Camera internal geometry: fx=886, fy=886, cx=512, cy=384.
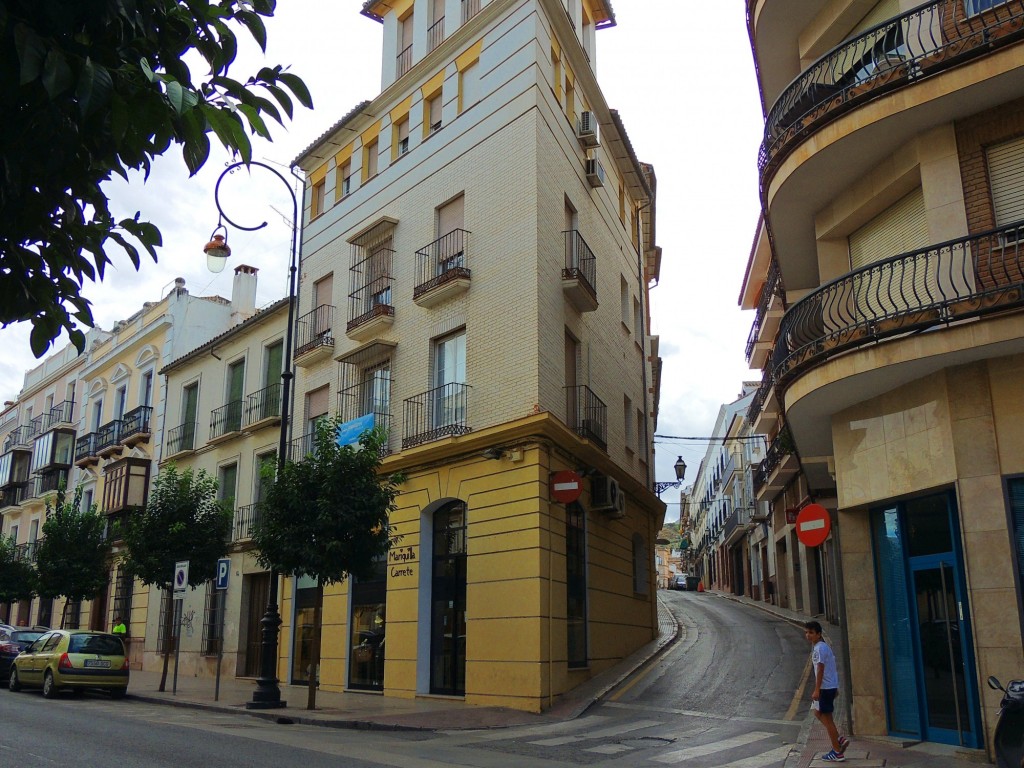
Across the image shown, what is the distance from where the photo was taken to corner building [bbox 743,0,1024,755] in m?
10.3

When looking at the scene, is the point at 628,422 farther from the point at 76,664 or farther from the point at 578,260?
the point at 76,664

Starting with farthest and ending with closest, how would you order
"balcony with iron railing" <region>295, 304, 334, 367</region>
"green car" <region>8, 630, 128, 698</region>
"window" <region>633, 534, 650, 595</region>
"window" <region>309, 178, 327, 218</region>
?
"window" <region>309, 178, 327, 218</region> < "window" <region>633, 534, 650, 595</region> < "balcony with iron railing" <region>295, 304, 334, 367</region> < "green car" <region>8, 630, 128, 698</region>

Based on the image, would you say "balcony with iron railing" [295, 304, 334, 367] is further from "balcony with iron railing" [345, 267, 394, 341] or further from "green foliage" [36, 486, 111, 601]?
"green foliage" [36, 486, 111, 601]

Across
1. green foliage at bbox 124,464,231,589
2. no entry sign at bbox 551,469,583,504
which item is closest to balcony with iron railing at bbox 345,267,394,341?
green foliage at bbox 124,464,231,589

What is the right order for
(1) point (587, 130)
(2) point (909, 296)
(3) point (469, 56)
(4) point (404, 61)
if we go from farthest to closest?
(4) point (404, 61) < (1) point (587, 130) < (3) point (469, 56) < (2) point (909, 296)

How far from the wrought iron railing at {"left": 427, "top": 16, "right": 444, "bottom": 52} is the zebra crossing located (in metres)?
16.3

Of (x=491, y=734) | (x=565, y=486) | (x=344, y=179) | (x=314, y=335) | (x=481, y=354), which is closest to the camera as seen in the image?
(x=491, y=734)

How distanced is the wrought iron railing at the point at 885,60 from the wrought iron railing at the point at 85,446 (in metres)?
30.1

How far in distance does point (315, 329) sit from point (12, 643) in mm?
10711

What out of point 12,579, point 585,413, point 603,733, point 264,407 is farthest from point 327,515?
point 12,579

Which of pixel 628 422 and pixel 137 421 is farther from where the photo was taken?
pixel 137 421

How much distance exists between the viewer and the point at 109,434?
3409cm

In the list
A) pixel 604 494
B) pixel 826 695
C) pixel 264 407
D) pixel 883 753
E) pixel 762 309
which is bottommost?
pixel 883 753

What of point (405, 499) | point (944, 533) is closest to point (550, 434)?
point (405, 499)
